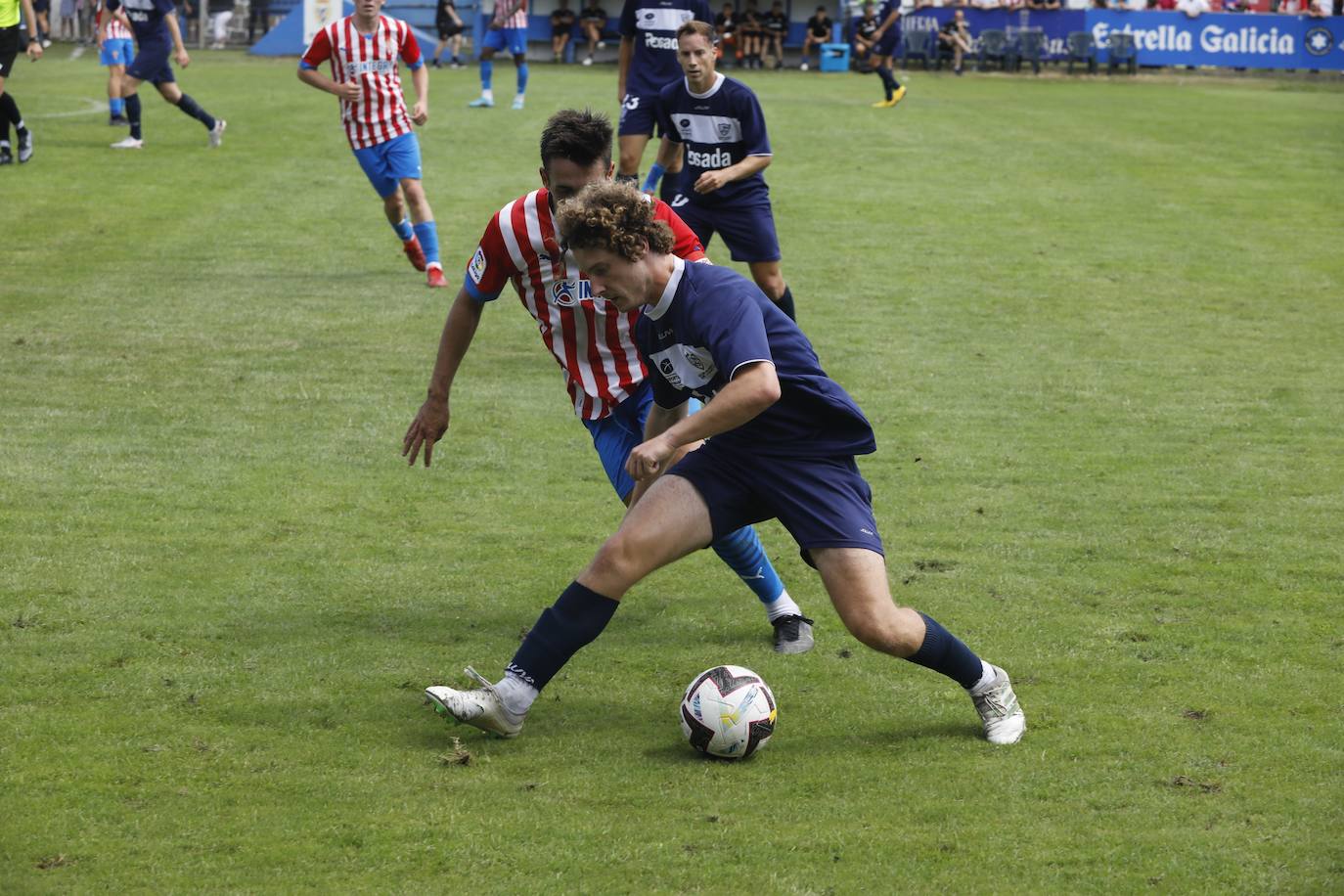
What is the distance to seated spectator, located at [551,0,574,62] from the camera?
37.3 m

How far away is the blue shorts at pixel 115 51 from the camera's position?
19141mm

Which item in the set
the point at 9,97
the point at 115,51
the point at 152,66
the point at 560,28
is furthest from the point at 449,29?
the point at 9,97

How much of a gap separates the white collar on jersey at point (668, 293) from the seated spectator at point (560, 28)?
3383cm

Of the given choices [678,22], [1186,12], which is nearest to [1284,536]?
[678,22]

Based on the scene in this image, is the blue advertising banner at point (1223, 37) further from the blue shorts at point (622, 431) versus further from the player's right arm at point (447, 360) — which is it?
the player's right arm at point (447, 360)

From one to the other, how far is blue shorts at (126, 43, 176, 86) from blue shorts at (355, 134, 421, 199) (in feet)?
22.8

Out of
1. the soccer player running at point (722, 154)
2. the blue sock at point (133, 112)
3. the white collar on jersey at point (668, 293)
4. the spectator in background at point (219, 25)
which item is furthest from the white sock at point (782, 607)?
the spectator in background at point (219, 25)

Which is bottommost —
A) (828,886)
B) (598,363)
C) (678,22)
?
(828,886)

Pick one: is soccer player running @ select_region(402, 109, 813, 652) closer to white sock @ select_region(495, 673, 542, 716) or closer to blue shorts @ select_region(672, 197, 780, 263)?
white sock @ select_region(495, 673, 542, 716)

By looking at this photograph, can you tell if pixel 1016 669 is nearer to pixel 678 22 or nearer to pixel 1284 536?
pixel 1284 536

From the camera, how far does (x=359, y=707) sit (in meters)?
5.23

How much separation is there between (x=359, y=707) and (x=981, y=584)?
2690mm

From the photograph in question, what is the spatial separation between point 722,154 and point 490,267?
14.7 feet

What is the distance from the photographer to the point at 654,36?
1279cm
